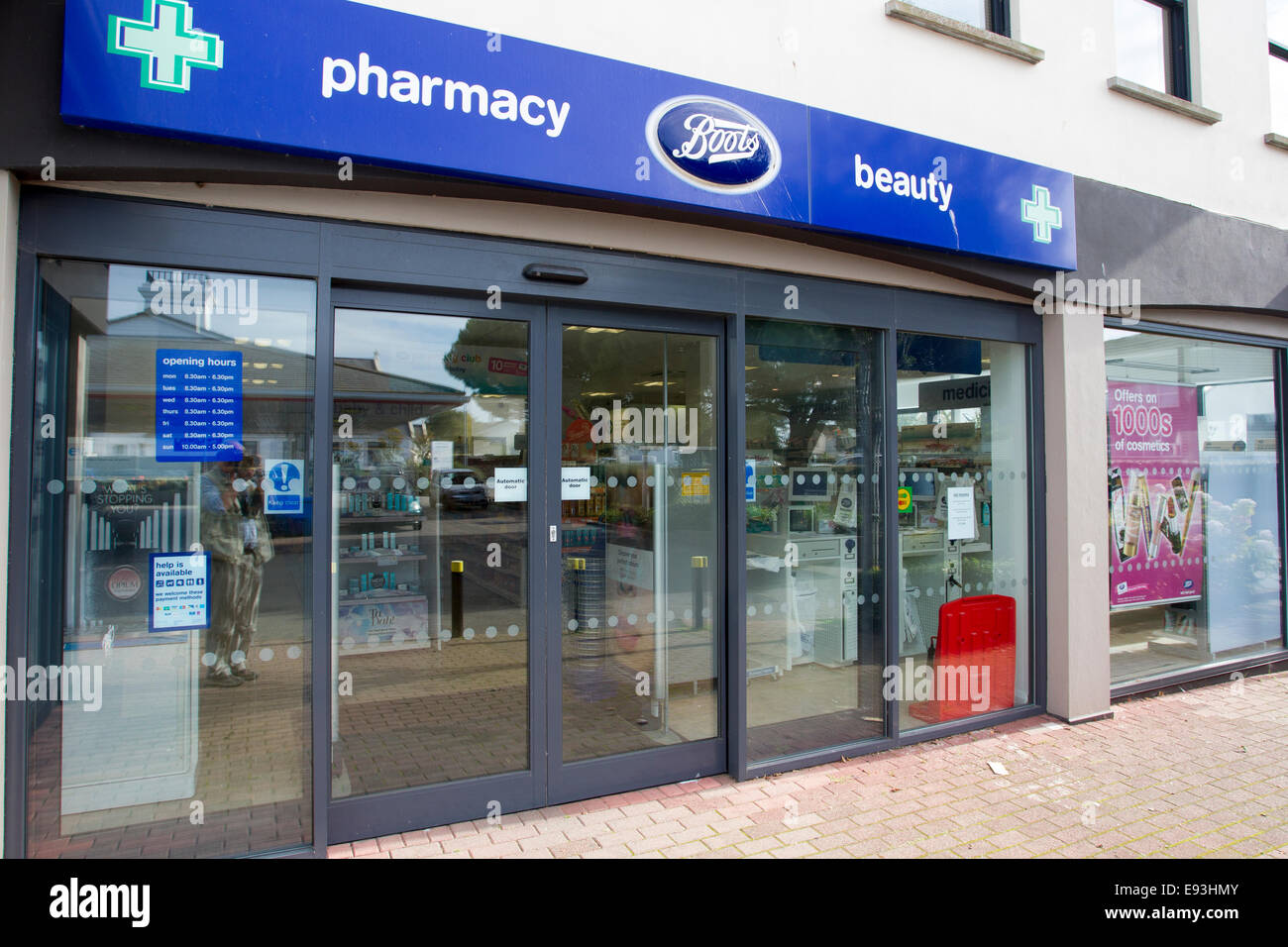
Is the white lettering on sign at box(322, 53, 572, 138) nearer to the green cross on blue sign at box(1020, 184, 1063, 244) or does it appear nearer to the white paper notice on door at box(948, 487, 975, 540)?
the green cross on blue sign at box(1020, 184, 1063, 244)

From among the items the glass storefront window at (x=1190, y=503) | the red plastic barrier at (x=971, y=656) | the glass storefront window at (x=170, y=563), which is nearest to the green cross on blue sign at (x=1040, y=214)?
the glass storefront window at (x=1190, y=503)

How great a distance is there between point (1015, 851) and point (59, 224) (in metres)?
4.88

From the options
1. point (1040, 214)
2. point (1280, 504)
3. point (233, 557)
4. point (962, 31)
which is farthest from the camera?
point (1280, 504)

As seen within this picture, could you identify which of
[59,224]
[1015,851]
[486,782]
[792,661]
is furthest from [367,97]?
[1015,851]

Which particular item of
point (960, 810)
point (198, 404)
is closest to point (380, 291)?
point (198, 404)

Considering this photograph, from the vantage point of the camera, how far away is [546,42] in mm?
3803

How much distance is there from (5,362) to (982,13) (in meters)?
6.20

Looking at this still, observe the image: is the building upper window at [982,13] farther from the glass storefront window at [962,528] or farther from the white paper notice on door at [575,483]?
the white paper notice on door at [575,483]

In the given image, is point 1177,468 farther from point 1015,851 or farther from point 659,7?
point 659,7

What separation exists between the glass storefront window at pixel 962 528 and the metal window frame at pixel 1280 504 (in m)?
1.01

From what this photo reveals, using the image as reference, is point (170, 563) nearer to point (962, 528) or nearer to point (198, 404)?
point (198, 404)

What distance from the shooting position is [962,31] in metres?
5.10
